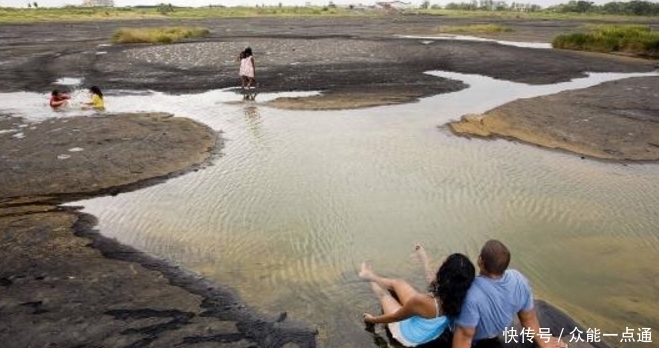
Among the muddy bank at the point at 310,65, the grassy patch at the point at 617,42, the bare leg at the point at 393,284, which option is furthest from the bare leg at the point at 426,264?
the grassy patch at the point at 617,42

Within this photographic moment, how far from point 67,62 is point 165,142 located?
20636mm

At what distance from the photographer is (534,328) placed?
5.31 metres

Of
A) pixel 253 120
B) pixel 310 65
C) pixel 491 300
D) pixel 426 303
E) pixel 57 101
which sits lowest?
pixel 426 303

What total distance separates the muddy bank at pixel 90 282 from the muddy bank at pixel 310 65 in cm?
844

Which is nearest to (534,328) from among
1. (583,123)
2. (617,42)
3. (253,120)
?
(583,123)

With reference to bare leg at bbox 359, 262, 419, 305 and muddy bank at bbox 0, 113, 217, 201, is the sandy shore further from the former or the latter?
bare leg at bbox 359, 262, 419, 305

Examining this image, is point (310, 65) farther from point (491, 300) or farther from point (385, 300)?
point (491, 300)

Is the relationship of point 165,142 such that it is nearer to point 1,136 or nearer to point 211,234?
point 1,136

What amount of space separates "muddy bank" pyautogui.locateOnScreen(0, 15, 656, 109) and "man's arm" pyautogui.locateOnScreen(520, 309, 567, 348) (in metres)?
13.0

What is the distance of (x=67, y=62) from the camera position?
2989cm

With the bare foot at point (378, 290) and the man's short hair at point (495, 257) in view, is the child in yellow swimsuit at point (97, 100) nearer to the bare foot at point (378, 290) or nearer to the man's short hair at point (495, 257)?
the bare foot at point (378, 290)

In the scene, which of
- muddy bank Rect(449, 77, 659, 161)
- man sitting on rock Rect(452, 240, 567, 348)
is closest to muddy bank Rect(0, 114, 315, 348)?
man sitting on rock Rect(452, 240, 567, 348)

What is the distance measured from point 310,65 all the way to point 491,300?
24604mm

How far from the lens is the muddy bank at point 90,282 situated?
18.7 ft
